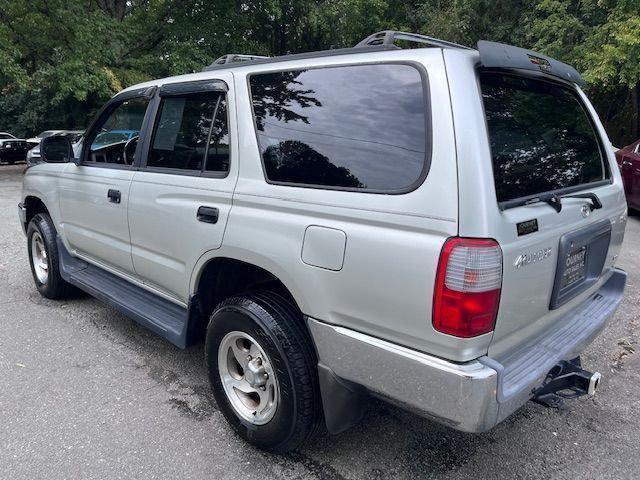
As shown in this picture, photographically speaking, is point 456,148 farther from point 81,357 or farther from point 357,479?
point 81,357

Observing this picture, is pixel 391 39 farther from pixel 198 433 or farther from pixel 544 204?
pixel 198 433

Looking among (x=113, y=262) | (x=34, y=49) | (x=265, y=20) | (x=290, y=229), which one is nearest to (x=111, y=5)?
(x=34, y=49)

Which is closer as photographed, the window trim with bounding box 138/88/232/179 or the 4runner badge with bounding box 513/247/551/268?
the 4runner badge with bounding box 513/247/551/268

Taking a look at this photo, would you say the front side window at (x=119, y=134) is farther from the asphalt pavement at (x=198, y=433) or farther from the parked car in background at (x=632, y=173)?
the parked car in background at (x=632, y=173)

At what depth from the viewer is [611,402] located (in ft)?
10.4

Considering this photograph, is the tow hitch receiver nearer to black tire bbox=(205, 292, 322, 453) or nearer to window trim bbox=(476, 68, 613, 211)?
window trim bbox=(476, 68, 613, 211)

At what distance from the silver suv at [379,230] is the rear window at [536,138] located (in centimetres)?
1

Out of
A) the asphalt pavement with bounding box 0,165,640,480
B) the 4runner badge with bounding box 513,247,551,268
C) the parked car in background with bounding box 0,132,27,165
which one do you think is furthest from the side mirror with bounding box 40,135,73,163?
the parked car in background with bounding box 0,132,27,165

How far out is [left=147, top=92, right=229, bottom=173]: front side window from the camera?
283cm

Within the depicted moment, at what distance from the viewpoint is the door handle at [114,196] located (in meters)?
3.45

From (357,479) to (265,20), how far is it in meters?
19.4

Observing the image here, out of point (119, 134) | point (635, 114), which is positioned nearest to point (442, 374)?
point (119, 134)

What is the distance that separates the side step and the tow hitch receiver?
192 centimetres

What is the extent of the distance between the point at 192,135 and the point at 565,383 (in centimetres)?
240
